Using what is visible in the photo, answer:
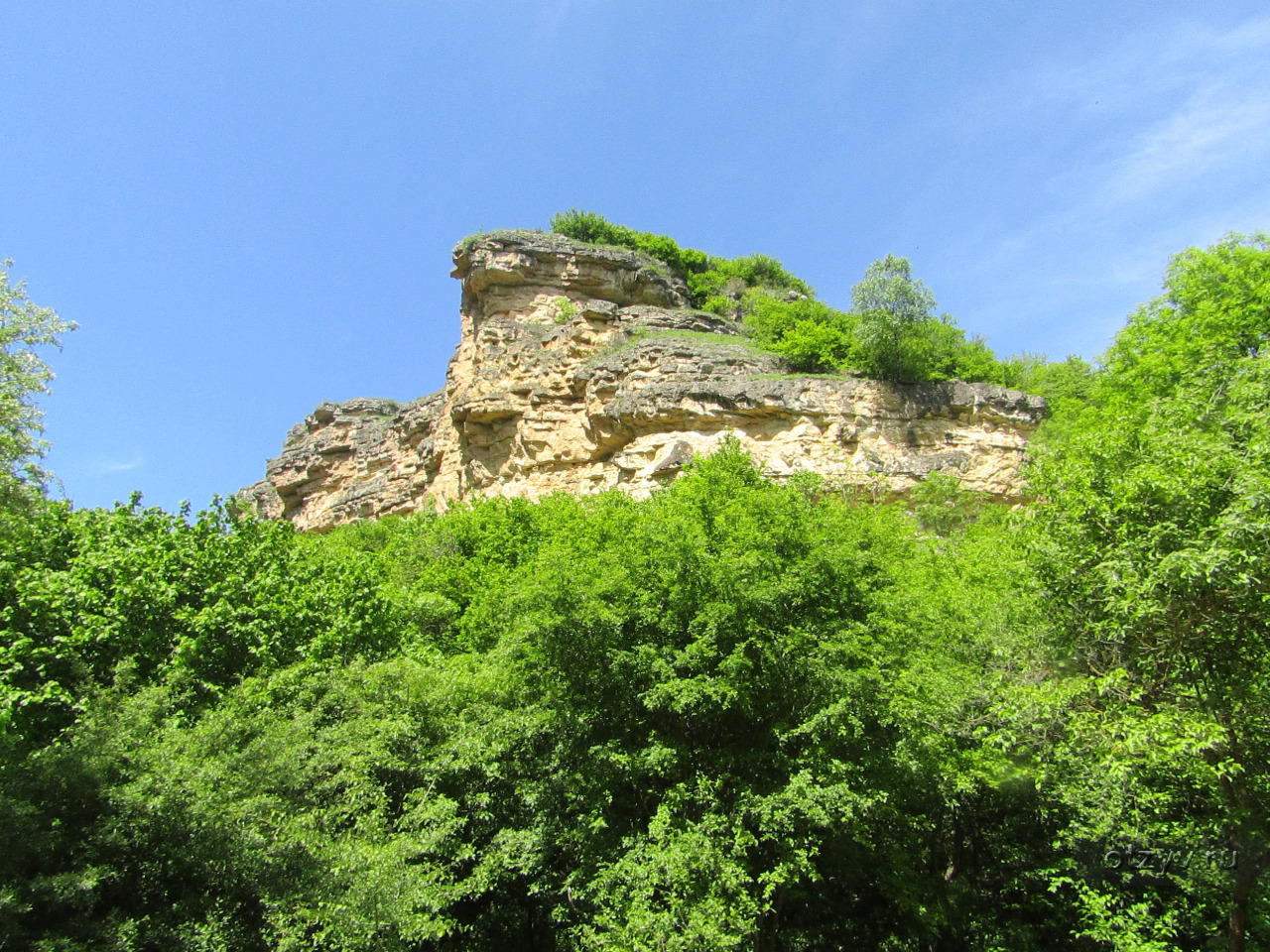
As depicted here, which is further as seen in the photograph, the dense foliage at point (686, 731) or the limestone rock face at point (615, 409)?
the limestone rock face at point (615, 409)

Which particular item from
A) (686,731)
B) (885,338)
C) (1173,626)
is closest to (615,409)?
(885,338)

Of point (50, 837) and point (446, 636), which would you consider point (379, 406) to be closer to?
point (446, 636)

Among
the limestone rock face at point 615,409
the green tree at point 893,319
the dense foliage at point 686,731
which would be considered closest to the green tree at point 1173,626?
the dense foliage at point 686,731

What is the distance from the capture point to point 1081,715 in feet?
30.0

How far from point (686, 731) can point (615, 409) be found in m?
20.6

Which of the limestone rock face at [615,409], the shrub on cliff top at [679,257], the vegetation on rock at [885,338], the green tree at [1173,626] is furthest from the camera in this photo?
the shrub on cliff top at [679,257]

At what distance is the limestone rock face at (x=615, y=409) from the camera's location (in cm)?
2947

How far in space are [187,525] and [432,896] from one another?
10744 mm

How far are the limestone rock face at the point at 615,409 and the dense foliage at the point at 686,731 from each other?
1029 centimetres

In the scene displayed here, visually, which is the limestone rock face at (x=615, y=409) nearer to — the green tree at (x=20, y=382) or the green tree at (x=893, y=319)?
the green tree at (x=893, y=319)

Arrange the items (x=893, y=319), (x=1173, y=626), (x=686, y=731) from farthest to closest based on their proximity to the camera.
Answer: (x=893, y=319), (x=686, y=731), (x=1173, y=626)

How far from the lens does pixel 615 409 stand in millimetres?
31656

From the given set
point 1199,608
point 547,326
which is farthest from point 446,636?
point 547,326

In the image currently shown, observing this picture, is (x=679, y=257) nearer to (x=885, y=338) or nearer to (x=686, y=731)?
(x=885, y=338)
